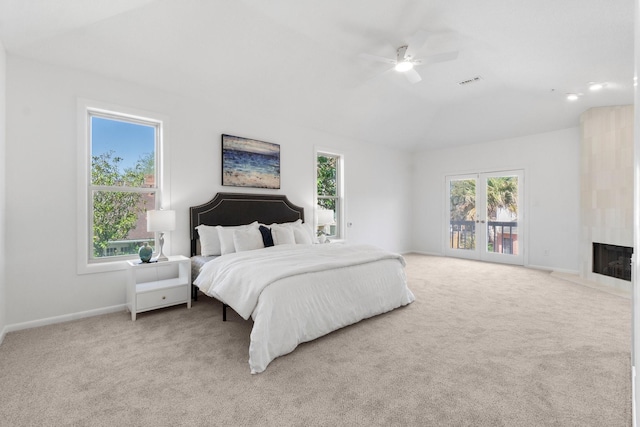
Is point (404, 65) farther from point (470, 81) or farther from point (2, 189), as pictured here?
point (2, 189)

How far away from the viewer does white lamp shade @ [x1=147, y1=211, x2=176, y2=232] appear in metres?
3.42

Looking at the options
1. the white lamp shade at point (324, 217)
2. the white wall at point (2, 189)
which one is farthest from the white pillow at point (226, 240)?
the white wall at point (2, 189)

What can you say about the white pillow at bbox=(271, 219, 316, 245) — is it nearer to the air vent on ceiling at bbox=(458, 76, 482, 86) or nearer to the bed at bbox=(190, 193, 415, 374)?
the bed at bbox=(190, 193, 415, 374)

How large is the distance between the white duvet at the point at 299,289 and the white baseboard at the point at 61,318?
1076mm

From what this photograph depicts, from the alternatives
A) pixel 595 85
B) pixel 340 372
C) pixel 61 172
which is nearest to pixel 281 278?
pixel 340 372

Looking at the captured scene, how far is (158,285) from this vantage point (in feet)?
11.2

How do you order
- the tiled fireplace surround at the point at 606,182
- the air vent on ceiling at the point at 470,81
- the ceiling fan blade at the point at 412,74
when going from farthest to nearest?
the air vent on ceiling at the point at 470,81, the tiled fireplace surround at the point at 606,182, the ceiling fan blade at the point at 412,74

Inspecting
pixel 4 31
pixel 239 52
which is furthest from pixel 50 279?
pixel 239 52

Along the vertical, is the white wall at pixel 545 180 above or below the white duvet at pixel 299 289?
above

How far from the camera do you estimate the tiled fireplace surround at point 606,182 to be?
14.0 ft

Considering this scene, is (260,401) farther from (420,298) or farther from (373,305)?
(420,298)

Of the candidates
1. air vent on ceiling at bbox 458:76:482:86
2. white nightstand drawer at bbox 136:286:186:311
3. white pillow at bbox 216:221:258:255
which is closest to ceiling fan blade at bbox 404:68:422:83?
air vent on ceiling at bbox 458:76:482:86

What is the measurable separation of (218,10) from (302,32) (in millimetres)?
914

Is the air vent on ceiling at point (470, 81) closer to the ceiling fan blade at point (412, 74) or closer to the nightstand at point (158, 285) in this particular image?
the ceiling fan blade at point (412, 74)
